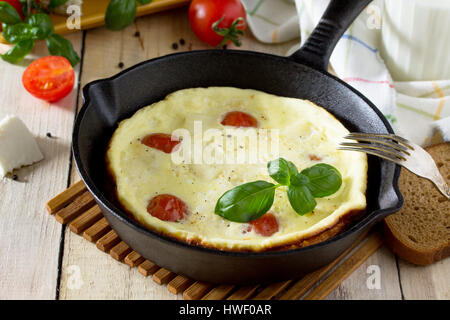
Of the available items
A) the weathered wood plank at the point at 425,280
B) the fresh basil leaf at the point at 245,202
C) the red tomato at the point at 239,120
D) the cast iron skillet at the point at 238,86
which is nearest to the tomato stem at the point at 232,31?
the cast iron skillet at the point at 238,86

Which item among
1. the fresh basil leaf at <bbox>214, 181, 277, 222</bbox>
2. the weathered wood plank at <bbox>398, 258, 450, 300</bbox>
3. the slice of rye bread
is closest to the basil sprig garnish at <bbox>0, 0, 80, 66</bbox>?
the fresh basil leaf at <bbox>214, 181, 277, 222</bbox>

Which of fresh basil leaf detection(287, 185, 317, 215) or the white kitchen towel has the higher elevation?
fresh basil leaf detection(287, 185, 317, 215)

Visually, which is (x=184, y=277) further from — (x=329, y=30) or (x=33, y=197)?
(x=329, y=30)

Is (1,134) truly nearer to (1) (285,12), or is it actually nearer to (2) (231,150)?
(2) (231,150)

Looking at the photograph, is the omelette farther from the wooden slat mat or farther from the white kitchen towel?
the white kitchen towel

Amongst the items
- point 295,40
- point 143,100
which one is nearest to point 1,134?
point 143,100

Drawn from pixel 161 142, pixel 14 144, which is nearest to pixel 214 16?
pixel 161 142
